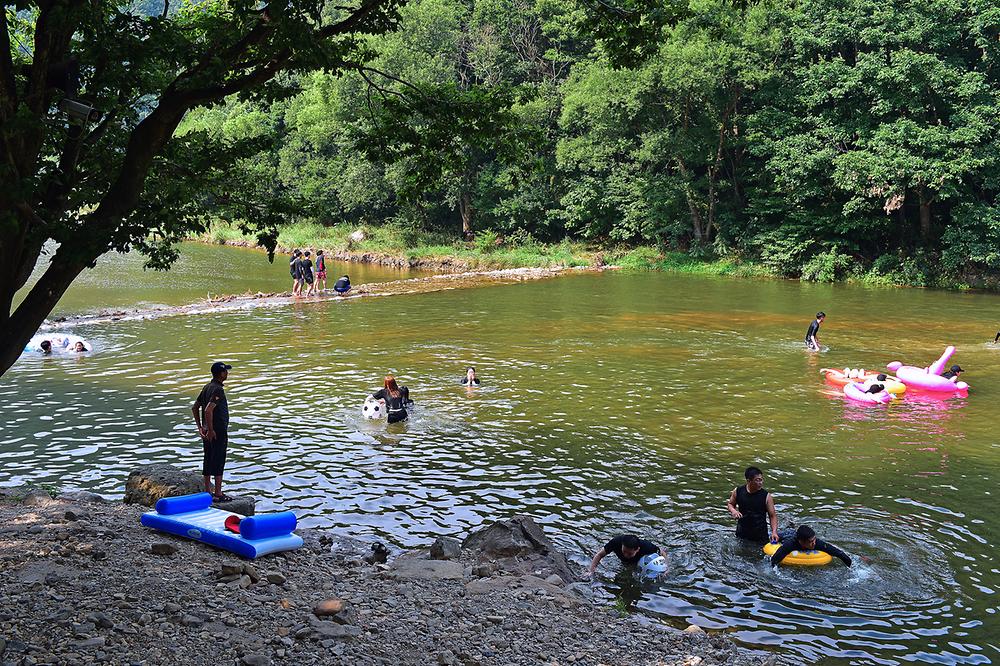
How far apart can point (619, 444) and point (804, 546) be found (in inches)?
213

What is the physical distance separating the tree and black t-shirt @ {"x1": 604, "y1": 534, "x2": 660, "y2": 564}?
17.8 feet

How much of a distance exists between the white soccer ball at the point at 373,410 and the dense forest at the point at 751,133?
15795 millimetres

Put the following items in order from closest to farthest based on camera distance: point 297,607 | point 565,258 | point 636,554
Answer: point 297,607 → point 636,554 → point 565,258

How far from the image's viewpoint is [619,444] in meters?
15.5

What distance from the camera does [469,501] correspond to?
498 inches

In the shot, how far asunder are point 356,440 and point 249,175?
6.91 m

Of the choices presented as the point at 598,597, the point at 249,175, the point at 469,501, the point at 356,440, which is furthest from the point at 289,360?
the point at 598,597

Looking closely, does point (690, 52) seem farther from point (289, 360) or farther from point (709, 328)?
point (289, 360)

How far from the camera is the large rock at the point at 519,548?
1002cm

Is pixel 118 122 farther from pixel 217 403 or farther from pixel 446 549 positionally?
pixel 446 549

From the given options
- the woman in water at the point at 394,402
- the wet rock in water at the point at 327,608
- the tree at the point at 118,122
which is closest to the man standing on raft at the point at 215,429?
the tree at the point at 118,122

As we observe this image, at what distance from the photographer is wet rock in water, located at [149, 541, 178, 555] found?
360 inches

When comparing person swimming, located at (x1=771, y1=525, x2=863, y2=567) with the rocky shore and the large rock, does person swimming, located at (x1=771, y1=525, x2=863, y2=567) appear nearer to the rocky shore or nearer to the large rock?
the rocky shore

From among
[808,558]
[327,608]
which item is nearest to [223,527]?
[327,608]
